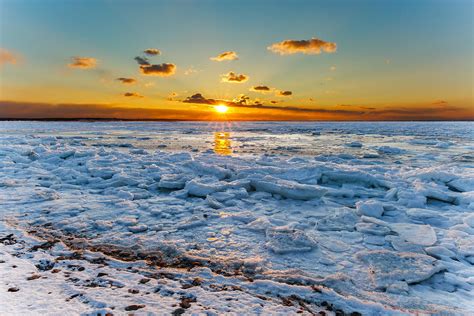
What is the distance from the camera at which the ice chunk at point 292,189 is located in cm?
650

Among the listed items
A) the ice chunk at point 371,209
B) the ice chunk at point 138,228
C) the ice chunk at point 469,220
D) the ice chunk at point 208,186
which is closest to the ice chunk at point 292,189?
the ice chunk at point 208,186

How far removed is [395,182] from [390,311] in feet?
18.3

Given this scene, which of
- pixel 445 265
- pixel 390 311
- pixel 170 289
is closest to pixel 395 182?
pixel 445 265

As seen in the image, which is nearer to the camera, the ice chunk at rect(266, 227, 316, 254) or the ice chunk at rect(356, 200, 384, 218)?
the ice chunk at rect(266, 227, 316, 254)

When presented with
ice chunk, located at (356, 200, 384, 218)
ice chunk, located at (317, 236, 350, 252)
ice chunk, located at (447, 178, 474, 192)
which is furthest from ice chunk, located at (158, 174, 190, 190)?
ice chunk, located at (447, 178, 474, 192)

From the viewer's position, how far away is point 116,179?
25.4 ft

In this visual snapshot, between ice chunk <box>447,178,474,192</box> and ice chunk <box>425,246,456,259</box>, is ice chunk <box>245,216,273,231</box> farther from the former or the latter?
ice chunk <box>447,178,474,192</box>

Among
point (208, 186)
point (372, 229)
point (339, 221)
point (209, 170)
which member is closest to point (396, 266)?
point (372, 229)

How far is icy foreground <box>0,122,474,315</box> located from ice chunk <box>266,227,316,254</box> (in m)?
0.02

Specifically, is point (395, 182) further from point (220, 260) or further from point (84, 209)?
point (84, 209)

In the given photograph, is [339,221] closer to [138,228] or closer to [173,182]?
[138,228]

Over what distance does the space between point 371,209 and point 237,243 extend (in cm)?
292

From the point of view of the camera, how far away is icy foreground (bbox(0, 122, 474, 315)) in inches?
111

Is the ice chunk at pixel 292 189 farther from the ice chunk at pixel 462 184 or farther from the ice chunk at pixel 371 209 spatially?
the ice chunk at pixel 462 184
